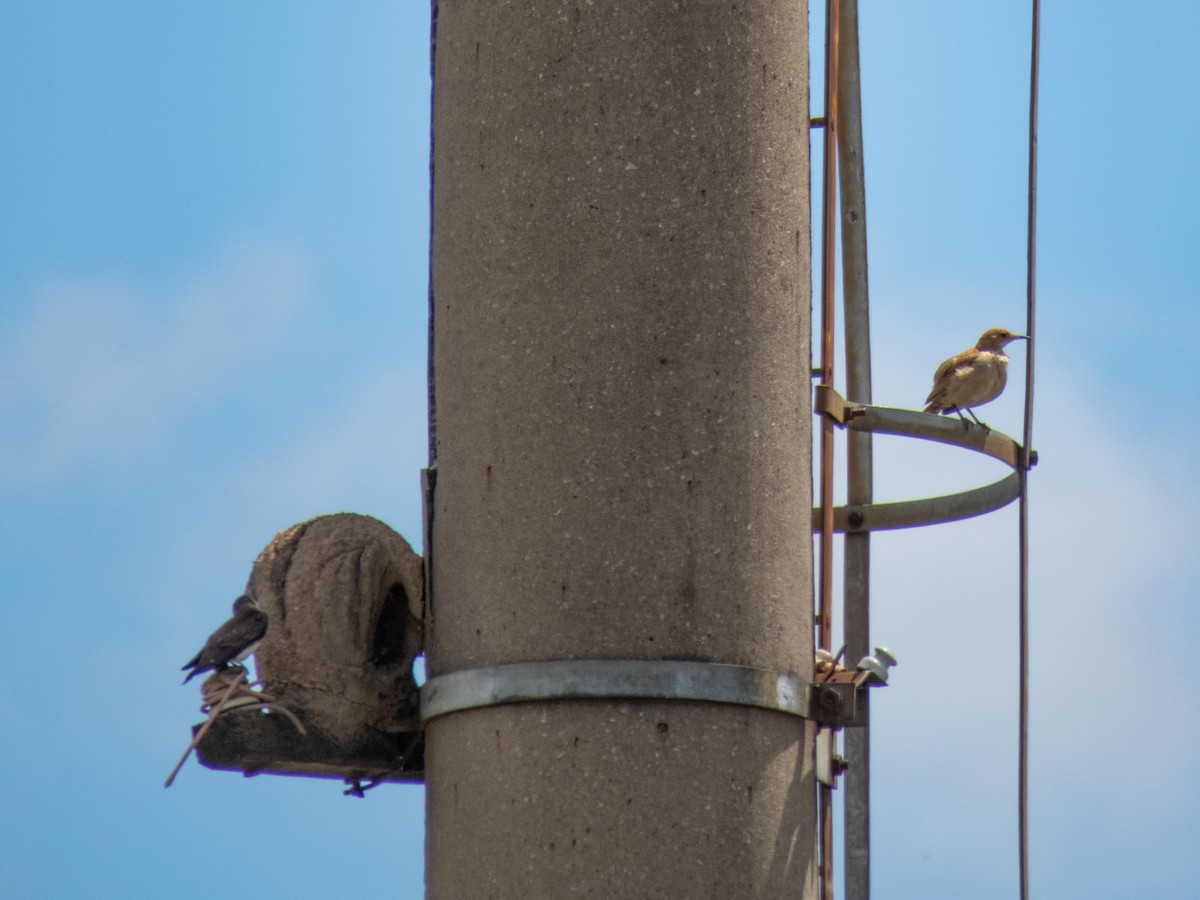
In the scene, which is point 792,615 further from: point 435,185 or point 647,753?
point 435,185

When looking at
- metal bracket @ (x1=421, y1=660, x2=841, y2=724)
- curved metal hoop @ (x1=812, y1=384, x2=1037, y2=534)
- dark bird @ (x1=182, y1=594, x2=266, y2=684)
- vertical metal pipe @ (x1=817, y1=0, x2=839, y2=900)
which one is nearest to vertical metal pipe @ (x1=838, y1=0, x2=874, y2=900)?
curved metal hoop @ (x1=812, y1=384, x2=1037, y2=534)

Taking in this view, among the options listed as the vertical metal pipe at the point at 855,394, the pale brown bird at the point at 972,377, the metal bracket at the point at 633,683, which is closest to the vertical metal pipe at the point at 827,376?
the metal bracket at the point at 633,683

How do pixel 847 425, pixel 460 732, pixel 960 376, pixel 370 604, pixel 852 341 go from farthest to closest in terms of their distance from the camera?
pixel 960 376
pixel 852 341
pixel 847 425
pixel 370 604
pixel 460 732

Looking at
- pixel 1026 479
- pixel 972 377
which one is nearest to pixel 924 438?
pixel 1026 479

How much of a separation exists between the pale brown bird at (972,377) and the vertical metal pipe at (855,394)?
250 cm

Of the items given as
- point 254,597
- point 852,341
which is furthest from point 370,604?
point 852,341

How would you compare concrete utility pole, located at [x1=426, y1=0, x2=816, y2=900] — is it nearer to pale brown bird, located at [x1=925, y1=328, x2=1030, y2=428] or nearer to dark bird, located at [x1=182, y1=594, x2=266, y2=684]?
dark bird, located at [x1=182, y1=594, x2=266, y2=684]

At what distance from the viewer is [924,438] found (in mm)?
5977

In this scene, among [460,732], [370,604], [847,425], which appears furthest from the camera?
[847,425]

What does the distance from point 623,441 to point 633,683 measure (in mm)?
551

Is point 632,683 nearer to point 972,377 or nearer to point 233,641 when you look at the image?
point 233,641

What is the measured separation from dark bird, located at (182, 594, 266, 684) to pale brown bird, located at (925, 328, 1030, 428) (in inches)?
193

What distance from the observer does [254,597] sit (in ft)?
17.4

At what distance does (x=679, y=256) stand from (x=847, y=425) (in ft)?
3.17
